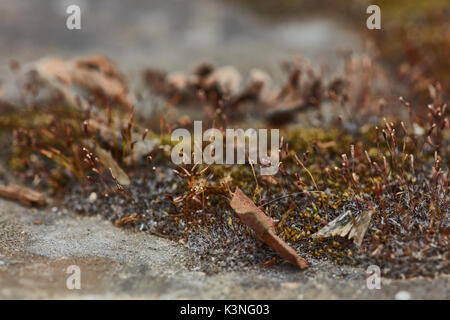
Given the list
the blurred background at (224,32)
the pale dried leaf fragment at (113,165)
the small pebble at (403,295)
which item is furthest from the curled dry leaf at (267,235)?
the blurred background at (224,32)

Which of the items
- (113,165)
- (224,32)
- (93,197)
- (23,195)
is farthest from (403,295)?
(224,32)

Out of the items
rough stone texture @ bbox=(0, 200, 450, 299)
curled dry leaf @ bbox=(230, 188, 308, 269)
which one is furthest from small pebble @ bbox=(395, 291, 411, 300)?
curled dry leaf @ bbox=(230, 188, 308, 269)

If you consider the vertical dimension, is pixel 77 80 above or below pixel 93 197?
above

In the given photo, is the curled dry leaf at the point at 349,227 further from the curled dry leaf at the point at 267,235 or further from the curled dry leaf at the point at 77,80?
the curled dry leaf at the point at 77,80

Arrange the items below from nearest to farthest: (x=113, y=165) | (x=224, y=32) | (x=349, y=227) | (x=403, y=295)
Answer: (x=403, y=295) < (x=349, y=227) < (x=113, y=165) < (x=224, y=32)

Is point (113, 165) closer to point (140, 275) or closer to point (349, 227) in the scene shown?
point (140, 275)

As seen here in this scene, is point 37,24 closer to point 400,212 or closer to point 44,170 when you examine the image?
point 44,170
